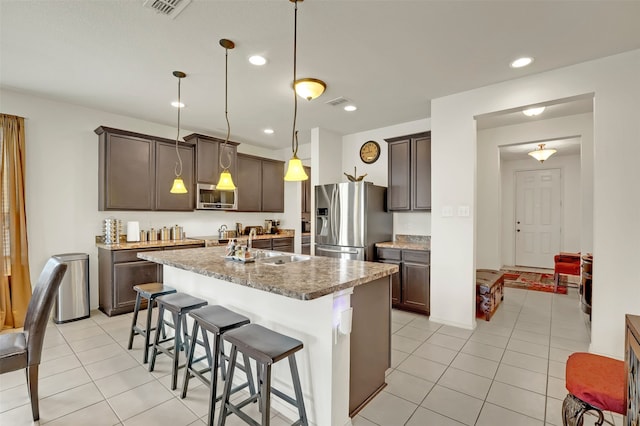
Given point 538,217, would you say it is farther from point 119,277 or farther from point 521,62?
point 119,277

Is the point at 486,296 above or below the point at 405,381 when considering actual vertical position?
above

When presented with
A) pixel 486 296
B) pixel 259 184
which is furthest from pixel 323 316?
pixel 259 184

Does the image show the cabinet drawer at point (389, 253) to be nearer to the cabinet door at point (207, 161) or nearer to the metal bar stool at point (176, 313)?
the metal bar stool at point (176, 313)

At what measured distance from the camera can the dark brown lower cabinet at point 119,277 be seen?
368 centimetres

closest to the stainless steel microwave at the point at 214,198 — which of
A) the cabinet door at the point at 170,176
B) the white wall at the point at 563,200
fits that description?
the cabinet door at the point at 170,176

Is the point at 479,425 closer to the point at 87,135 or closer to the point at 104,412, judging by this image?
the point at 104,412

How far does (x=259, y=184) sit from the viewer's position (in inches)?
226

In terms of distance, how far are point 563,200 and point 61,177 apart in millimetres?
9475

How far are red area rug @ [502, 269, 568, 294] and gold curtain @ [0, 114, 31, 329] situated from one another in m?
7.24

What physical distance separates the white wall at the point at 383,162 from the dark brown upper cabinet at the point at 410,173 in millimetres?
395

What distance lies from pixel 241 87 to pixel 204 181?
2015mm

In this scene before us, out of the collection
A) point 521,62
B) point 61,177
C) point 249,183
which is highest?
point 521,62

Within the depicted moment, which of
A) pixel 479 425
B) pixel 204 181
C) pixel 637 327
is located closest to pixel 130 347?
pixel 204 181

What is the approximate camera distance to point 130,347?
283 cm
